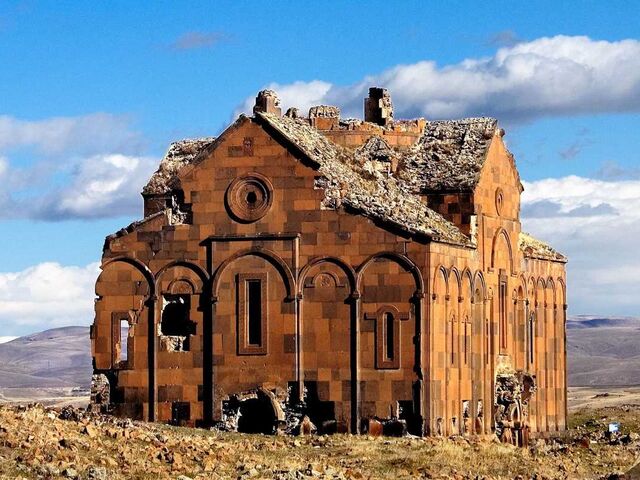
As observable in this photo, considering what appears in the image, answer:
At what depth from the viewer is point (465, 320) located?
5081 centimetres

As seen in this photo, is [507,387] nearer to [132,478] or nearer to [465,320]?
[465,320]

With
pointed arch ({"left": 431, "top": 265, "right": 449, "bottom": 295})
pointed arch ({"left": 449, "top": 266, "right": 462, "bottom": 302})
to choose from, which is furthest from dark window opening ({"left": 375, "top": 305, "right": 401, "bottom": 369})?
pointed arch ({"left": 449, "top": 266, "right": 462, "bottom": 302})

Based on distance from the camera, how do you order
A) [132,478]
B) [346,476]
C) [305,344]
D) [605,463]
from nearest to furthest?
[132,478] < [346,476] < [605,463] < [305,344]

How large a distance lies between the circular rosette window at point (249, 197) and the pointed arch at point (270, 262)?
894 millimetres

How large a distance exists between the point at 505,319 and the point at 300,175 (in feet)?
32.2

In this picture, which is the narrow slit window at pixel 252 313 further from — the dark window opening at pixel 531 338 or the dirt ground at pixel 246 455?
the dark window opening at pixel 531 338

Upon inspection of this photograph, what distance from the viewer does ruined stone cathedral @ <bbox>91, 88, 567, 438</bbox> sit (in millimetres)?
47750

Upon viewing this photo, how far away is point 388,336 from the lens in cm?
4781

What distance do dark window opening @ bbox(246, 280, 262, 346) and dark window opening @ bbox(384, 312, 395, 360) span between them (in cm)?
356

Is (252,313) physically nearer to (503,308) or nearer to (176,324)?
(176,324)

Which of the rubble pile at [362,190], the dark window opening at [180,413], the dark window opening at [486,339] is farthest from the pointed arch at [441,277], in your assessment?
the dark window opening at [180,413]

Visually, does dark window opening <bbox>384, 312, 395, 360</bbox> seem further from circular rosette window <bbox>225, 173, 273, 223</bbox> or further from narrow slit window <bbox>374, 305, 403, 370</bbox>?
circular rosette window <bbox>225, 173, 273, 223</bbox>

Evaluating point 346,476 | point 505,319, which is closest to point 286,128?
point 505,319

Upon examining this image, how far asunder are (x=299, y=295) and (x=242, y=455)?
10.8m
